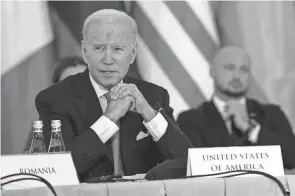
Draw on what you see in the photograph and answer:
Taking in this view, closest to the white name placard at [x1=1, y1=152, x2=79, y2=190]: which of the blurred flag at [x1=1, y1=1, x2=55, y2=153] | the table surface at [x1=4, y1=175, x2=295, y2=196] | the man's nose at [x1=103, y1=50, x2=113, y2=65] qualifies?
the table surface at [x1=4, y1=175, x2=295, y2=196]

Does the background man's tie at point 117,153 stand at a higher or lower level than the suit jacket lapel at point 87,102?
lower

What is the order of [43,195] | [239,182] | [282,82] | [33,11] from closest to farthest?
1. [43,195]
2. [239,182]
3. [33,11]
4. [282,82]

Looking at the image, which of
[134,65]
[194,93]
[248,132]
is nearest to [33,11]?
[134,65]

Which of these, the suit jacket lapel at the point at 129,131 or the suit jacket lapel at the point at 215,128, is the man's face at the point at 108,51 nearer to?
the suit jacket lapel at the point at 129,131

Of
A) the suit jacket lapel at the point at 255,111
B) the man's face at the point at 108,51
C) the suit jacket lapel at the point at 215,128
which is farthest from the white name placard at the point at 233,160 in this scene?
the suit jacket lapel at the point at 255,111

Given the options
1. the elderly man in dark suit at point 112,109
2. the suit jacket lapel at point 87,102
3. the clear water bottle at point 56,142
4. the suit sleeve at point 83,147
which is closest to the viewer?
the clear water bottle at point 56,142

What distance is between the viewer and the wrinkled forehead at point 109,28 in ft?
8.85

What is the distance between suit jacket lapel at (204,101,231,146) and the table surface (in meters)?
2.03

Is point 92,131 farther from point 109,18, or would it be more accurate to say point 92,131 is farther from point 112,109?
point 109,18

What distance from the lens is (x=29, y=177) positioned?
1742mm

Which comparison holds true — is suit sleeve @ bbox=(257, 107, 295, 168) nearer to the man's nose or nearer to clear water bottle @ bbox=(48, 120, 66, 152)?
the man's nose

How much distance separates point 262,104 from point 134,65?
88cm

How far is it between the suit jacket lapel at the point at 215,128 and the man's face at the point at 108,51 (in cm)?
134

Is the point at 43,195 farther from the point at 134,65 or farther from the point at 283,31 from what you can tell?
the point at 283,31
